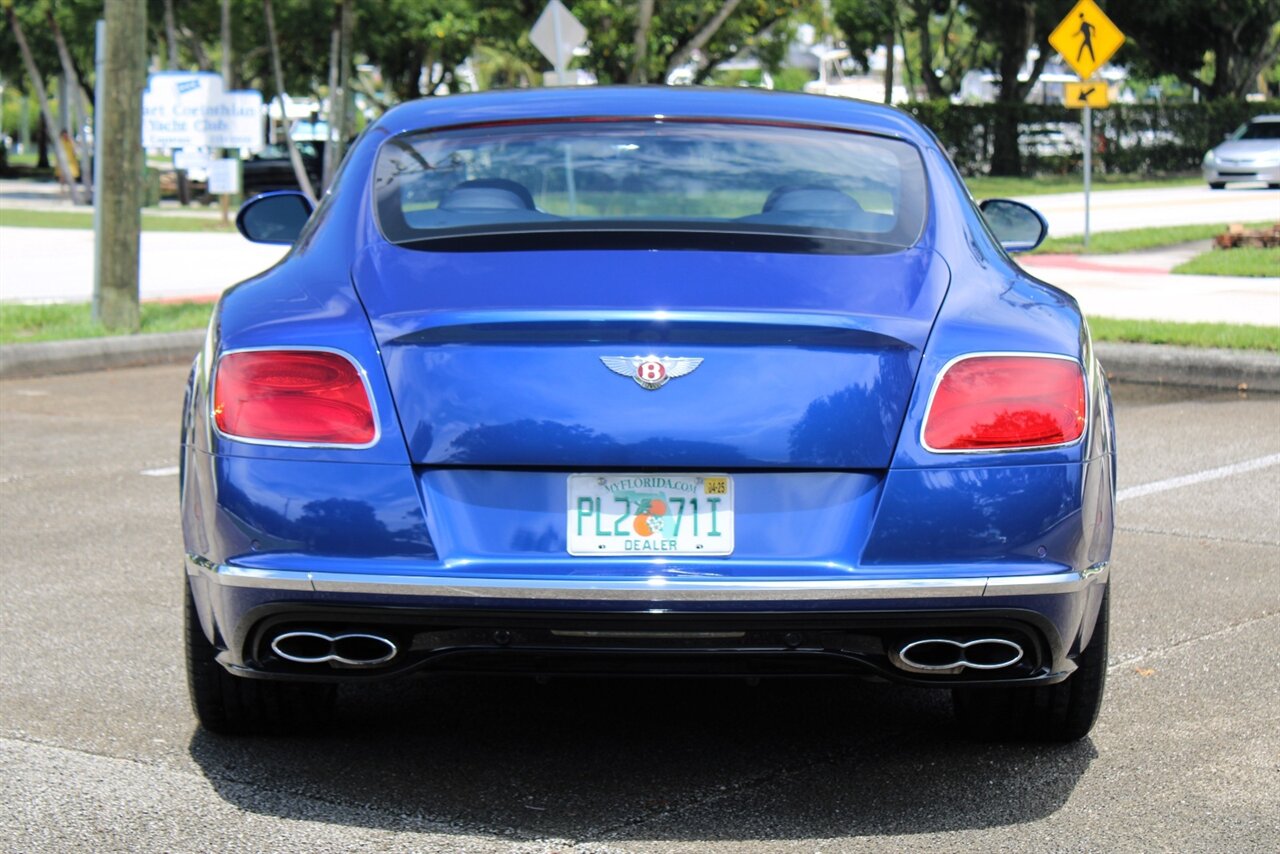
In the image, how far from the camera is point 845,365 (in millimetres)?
3670

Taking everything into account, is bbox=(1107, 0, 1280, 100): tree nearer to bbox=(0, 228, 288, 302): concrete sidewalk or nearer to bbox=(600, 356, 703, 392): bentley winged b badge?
bbox=(0, 228, 288, 302): concrete sidewalk

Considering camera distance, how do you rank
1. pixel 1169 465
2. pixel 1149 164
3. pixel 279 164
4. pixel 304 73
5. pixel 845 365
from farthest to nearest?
1. pixel 304 73
2. pixel 1149 164
3. pixel 279 164
4. pixel 1169 465
5. pixel 845 365

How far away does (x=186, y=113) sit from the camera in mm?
22172

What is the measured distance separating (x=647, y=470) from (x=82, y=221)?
29760 mm

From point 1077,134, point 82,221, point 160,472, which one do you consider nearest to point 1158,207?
point 1077,134

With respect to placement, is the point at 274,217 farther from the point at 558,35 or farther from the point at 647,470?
the point at 558,35

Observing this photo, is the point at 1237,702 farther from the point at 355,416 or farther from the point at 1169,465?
the point at 1169,465

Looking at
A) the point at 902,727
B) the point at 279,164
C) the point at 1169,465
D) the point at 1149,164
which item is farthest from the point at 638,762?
the point at 1149,164

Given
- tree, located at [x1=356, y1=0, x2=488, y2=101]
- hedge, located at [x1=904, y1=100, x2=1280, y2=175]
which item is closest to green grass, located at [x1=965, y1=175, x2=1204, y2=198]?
hedge, located at [x1=904, y1=100, x2=1280, y2=175]

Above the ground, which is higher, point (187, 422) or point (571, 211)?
point (571, 211)

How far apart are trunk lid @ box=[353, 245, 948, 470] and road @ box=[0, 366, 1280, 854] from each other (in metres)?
0.76

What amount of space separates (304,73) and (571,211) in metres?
53.3

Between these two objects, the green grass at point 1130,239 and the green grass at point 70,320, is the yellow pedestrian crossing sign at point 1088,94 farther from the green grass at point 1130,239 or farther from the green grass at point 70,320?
the green grass at point 70,320

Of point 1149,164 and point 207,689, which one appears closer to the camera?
point 207,689
